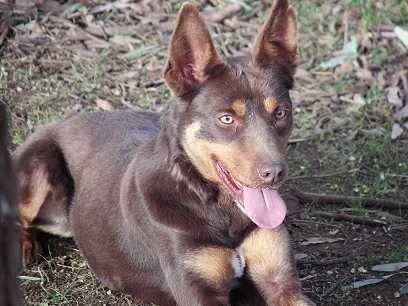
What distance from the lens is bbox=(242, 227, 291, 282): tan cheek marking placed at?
5.26 m

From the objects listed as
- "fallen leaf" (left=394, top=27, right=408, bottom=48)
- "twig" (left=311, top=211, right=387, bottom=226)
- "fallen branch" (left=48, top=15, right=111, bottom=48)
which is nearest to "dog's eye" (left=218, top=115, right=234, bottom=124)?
"twig" (left=311, top=211, right=387, bottom=226)

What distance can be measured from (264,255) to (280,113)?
86 centimetres

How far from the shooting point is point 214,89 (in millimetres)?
5105

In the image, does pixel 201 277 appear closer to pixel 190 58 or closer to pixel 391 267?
pixel 190 58

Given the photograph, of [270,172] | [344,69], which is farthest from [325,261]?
[344,69]

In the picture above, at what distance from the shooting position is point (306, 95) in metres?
8.71

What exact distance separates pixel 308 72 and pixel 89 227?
3804 mm

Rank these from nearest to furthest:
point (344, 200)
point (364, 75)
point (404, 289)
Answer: point (404, 289) < point (344, 200) < point (364, 75)

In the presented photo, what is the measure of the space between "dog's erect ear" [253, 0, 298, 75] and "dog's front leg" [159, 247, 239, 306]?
119cm

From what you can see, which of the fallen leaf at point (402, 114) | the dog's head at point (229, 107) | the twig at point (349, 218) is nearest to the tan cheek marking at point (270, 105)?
the dog's head at point (229, 107)

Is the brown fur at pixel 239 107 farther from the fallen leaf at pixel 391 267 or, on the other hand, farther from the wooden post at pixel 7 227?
the wooden post at pixel 7 227

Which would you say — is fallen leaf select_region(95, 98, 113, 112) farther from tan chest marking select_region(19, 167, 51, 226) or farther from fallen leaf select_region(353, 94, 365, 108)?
fallen leaf select_region(353, 94, 365, 108)

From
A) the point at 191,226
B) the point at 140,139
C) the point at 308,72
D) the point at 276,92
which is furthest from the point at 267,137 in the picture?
the point at 308,72

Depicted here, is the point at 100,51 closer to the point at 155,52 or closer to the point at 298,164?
the point at 155,52
